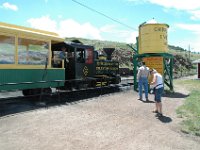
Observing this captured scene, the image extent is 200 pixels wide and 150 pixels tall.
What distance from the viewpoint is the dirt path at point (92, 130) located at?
26.5ft

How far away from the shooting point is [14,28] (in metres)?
12.5

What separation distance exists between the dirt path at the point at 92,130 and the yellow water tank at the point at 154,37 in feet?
21.7

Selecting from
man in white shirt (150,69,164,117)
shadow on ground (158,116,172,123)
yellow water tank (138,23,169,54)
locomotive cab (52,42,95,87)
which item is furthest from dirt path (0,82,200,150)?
yellow water tank (138,23,169,54)

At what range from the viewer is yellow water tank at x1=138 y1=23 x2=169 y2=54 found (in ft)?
61.6

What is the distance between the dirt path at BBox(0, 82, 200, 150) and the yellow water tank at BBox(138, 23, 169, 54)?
6.62 metres

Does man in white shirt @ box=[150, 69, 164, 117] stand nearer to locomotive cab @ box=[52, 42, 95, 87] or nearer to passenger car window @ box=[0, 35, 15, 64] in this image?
locomotive cab @ box=[52, 42, 95, 87]

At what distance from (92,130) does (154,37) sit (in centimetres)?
1078

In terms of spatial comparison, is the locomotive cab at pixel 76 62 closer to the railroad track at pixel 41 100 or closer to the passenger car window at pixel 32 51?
the railroad track at pixel 41 100

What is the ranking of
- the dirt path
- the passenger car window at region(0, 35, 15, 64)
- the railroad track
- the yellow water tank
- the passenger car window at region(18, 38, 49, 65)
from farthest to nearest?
the yellow water tank < the passenger car window at region(18, 38, 49, 65) < the passenger car window at region(0, 35, 15, 64) < the railroad track < the dirt path

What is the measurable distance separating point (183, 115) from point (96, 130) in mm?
4436

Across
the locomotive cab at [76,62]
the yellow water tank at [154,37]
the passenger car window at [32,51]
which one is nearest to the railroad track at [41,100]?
the locomotive cab at [76,62]

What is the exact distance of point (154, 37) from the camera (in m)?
18.8

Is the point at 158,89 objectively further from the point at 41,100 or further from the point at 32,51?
the point at 32,51

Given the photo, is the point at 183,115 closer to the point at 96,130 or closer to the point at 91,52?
the point at 96,130
